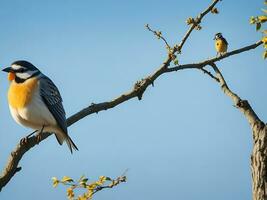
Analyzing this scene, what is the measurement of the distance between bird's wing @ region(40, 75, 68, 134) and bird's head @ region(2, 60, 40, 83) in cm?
21

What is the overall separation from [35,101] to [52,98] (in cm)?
Answer: 26

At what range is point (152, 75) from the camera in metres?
6.39

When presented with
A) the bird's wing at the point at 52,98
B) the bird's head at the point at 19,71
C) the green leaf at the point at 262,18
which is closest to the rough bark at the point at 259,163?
the green leaf at the point at 262,18

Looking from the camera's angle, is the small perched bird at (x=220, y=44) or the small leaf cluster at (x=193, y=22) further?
the small perched bird at (x=220, y=44)

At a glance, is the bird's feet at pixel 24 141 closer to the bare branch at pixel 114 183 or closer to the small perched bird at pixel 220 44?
the bare branch at pixel 114 183

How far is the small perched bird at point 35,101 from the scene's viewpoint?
7016mm

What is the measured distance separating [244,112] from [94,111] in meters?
1.69

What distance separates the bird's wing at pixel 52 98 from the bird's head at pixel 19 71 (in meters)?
0.21

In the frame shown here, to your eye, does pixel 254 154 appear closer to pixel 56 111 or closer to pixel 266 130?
pixel 266 130

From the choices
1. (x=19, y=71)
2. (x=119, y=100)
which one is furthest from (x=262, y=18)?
(x=19, y=71)

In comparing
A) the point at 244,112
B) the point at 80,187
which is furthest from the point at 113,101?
the point at 244,112

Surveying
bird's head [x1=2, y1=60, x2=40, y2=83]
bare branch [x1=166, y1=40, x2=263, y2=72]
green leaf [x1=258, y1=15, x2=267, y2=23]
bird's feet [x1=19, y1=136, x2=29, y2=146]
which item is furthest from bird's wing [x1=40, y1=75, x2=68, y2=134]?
green leaf [x1=258, y1=15, x2=267, y2=23]

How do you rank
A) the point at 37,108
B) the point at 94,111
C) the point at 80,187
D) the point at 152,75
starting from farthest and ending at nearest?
1. the point at 37,108
2. the point at 152,75
3. the point at 94,111
4. the point at 80,187

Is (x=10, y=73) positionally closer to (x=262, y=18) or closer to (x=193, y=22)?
(x=193, y=22)
